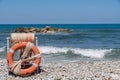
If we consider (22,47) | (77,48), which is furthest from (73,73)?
(77,48)

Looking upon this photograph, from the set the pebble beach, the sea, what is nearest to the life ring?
the pebble beach

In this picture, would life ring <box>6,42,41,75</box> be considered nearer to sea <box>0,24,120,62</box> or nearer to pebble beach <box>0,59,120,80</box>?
pebble beach <box>0,59,120,80</box>

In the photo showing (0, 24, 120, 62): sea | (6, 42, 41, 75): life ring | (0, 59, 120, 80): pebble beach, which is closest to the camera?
(0, 59, 120, 80): pebble beach

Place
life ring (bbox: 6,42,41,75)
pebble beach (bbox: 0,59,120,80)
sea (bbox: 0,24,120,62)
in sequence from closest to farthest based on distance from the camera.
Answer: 1. pebble beach (bbox: 0,59,120,80)
2. life ring (bbox: 6,42,41,75)
3. sea (bbox: 0,24,120,62)

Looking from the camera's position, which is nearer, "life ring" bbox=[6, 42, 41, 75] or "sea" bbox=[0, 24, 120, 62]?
Answer: "life ring" bbox=[6, 42, 41, 75]

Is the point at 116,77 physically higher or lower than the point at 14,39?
lower

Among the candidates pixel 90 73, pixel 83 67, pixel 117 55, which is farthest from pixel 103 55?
pixel 90 73

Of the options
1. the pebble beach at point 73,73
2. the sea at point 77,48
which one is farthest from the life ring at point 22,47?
the sea at point 77,48

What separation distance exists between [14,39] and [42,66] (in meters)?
1.29

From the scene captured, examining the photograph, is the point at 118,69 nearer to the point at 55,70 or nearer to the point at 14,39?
the point at 55,70

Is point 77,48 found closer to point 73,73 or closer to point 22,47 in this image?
point 73,73

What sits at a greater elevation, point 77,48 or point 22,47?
point 22,47

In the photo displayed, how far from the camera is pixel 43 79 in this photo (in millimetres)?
7387

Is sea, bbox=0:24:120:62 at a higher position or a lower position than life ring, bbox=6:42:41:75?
lower
